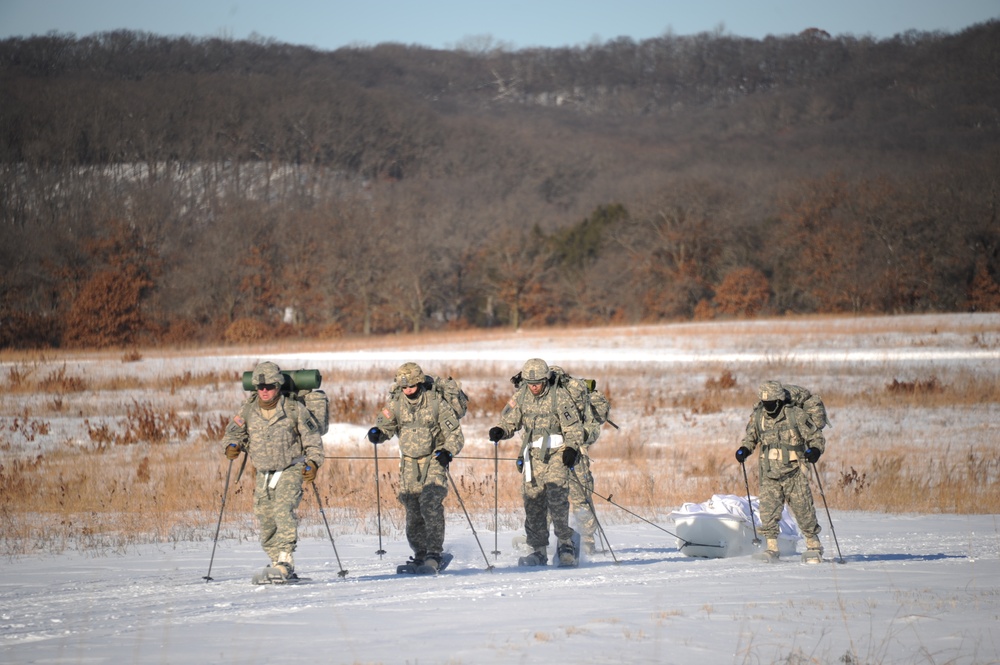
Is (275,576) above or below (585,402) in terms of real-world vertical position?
below

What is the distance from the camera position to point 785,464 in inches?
468

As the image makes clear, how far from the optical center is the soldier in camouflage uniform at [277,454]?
1027cm

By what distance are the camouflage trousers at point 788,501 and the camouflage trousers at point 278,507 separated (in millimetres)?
4726

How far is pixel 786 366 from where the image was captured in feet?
110

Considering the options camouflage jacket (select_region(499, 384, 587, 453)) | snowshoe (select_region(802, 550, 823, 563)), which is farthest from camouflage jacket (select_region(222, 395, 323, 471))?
snowshoe (select_region(802, 550, 823, 563))

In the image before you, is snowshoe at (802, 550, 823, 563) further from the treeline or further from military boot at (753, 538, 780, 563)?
the treeline

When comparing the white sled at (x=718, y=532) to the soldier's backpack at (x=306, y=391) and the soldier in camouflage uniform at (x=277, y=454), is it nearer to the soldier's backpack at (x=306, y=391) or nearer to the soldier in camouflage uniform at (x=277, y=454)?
the soldier's backpack at (x=306, y=391)

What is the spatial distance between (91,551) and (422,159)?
16297cm

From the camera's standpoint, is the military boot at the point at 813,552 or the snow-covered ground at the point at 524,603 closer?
the snow-covered ground at the point at 524,603

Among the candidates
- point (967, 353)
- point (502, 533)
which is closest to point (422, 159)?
point (967, 353)

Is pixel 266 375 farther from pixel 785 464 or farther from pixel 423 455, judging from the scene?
pixel 785 464

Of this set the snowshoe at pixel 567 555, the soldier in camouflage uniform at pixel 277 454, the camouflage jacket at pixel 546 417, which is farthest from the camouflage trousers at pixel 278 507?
the snowshoe at pixel 567 555

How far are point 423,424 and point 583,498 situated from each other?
211 centimetres

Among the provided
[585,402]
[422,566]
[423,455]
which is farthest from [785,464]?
[422,566]
